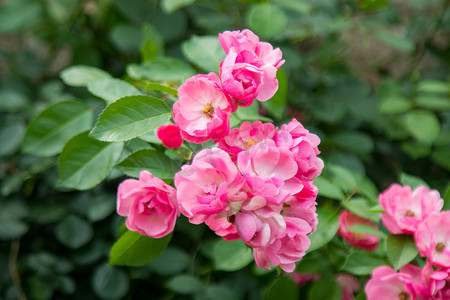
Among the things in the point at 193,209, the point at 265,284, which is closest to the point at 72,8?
Answer: the point at 265,284

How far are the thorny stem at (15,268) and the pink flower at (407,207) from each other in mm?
819

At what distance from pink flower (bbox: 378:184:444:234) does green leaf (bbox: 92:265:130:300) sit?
24.3 inches

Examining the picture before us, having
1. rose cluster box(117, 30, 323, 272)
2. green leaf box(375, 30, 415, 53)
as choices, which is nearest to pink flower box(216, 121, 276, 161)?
rose cluster box(117, 30, 323, 272)

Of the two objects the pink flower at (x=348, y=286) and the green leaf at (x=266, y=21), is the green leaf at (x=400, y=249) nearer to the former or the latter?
the pink flower at (x=348, y=286)

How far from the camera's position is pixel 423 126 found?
3.80 ft

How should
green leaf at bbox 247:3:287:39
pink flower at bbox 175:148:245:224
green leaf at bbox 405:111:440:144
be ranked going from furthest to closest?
green leaf at bbox 405:111:440:144, green leaf at bbox 247:3:287:39, pink flower at bbox 175:148:245:224

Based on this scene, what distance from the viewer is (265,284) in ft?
3.49

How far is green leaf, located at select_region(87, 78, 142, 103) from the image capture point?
68 cm

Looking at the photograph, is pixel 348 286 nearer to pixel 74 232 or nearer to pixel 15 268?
pixel 74 232

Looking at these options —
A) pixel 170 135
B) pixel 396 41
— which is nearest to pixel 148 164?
pixel 170 135

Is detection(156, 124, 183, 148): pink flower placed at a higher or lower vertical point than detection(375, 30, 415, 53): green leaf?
higher

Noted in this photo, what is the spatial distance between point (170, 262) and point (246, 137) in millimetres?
554

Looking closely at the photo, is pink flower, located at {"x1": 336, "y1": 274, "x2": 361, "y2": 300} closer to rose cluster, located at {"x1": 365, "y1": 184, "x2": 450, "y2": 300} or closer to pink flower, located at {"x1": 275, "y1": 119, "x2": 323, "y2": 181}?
rose cluster, located at {"x1": 365, "y1": 184, "x2": 450, "y2": 300}

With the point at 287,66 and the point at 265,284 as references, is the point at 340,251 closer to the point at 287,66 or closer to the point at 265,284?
the point at 265,284
